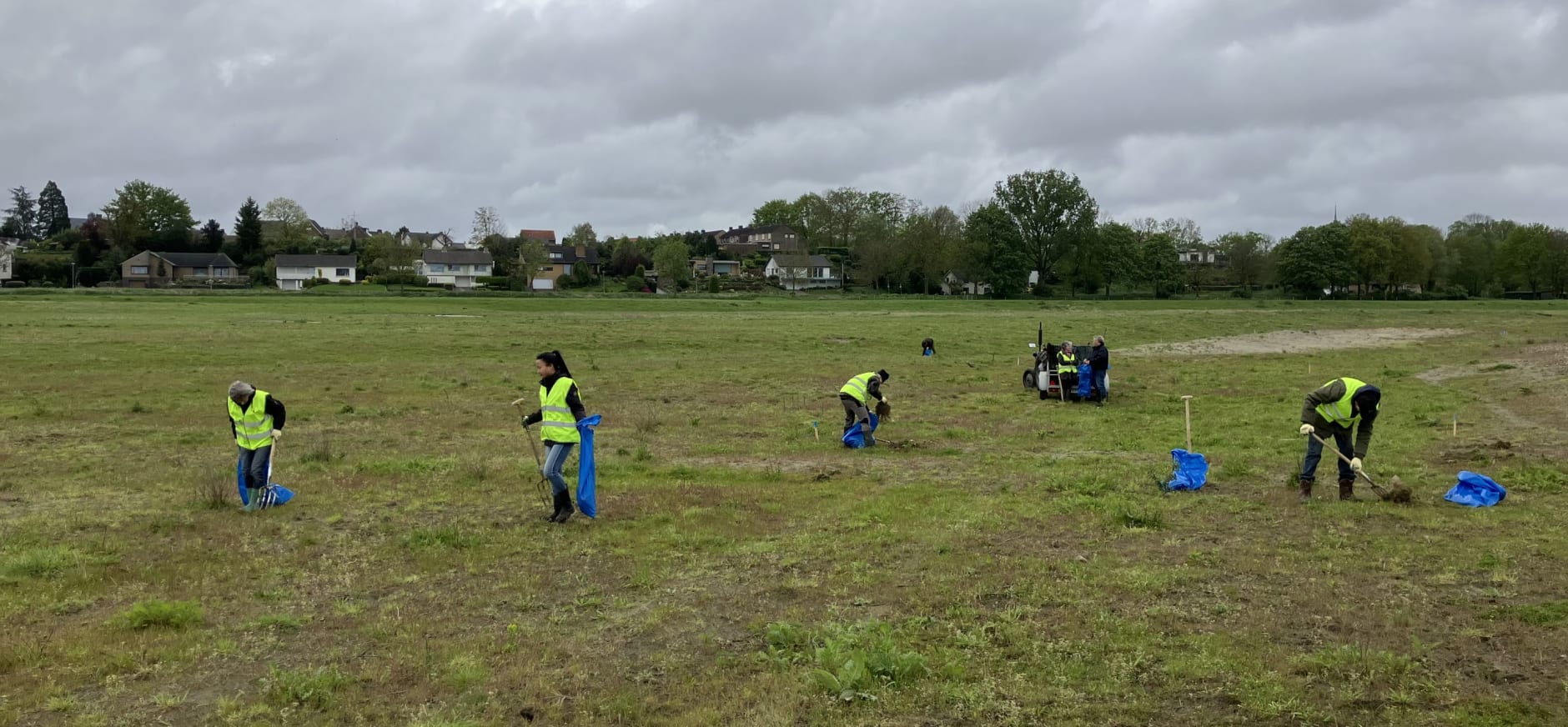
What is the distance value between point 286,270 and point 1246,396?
11875 cm

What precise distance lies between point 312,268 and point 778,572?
126184mm

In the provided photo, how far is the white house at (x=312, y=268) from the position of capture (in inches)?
4734

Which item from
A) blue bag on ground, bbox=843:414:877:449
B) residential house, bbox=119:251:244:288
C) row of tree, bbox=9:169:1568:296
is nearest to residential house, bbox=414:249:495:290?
row of tree, bbox=9:169:1568:296

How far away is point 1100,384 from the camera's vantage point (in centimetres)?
2448

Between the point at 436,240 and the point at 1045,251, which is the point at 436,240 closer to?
the point at 436,240

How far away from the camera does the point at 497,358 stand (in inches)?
1384

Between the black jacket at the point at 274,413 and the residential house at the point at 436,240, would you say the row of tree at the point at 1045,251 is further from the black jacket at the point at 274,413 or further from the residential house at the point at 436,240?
the black jacket at the point at 274,413

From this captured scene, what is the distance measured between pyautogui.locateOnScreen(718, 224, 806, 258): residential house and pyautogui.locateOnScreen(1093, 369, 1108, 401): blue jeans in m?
135

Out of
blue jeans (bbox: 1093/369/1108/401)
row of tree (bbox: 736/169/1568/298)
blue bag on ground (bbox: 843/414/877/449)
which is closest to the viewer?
blue bag on ground (bbox: 843/414/877/449)

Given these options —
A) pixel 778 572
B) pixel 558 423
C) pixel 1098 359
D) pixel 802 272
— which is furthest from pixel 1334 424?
pixel 802 272

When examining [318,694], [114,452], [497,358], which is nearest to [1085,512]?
[318,694]

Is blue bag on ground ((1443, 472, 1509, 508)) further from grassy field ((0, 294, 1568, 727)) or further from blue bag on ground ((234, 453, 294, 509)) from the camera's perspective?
blue bag on ground ((234, 453, 294, 509))

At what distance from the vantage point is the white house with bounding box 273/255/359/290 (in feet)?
395

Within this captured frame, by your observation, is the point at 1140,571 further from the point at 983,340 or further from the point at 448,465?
the point at 983,340
